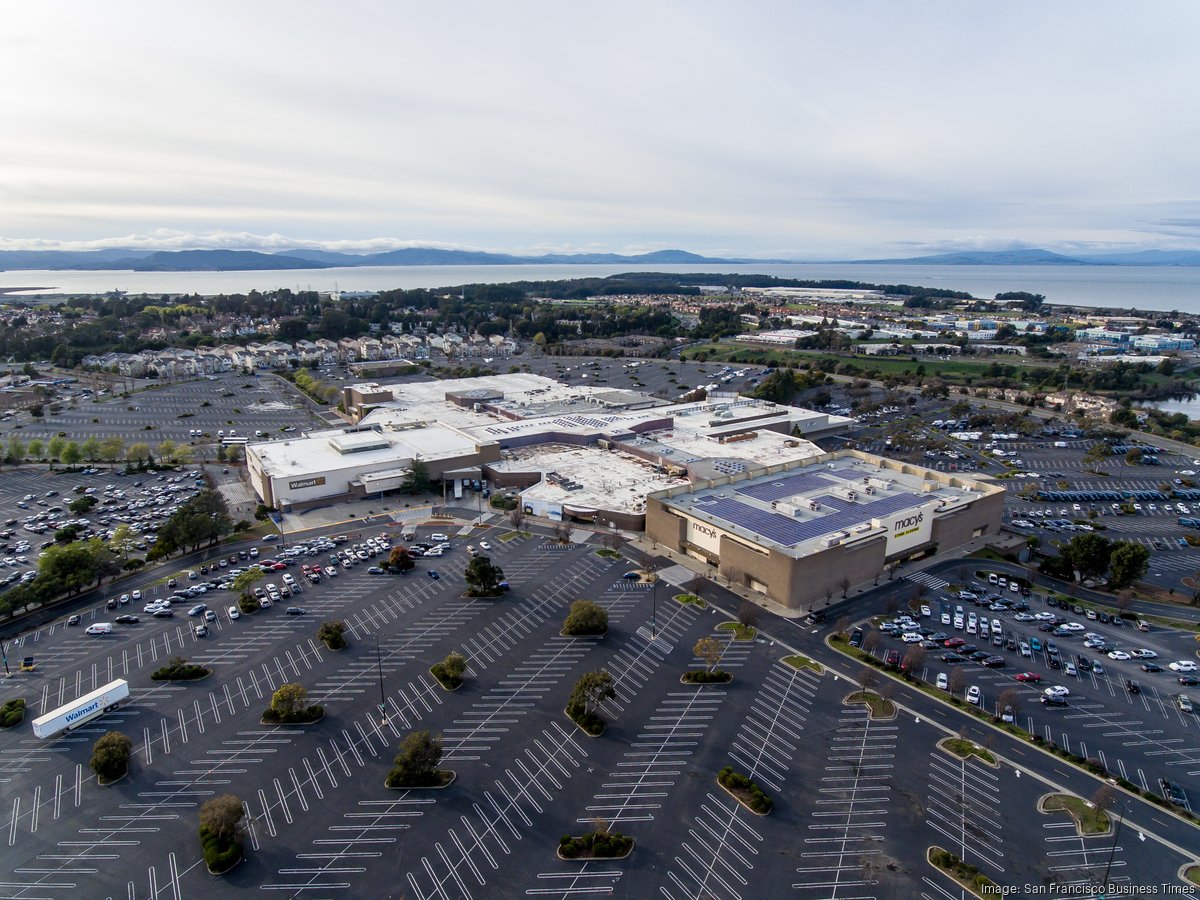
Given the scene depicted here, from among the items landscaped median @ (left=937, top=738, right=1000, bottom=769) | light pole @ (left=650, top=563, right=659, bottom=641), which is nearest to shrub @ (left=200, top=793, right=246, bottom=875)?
light pole @ (left=650, top=563, right=659, bottom=641)

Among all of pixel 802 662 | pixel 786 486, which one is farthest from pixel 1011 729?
pixel 786 486

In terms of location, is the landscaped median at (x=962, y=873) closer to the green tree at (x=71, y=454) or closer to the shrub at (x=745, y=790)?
the shrub at (x=745, y=790)

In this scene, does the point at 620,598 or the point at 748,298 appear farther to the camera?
the point at 748,298

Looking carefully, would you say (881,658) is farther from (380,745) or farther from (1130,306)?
(1130,306)

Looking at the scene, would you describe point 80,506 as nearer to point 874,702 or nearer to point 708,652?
point 708,652

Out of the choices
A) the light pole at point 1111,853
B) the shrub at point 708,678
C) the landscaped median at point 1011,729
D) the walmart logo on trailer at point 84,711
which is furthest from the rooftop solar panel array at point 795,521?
the walmart logo on trailer at point 84,711

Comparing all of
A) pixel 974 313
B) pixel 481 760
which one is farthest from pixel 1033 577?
pixel 974 313

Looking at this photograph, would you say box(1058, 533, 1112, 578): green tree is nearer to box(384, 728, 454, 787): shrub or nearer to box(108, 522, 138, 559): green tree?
box(384, 728, 454, 787): shrub
